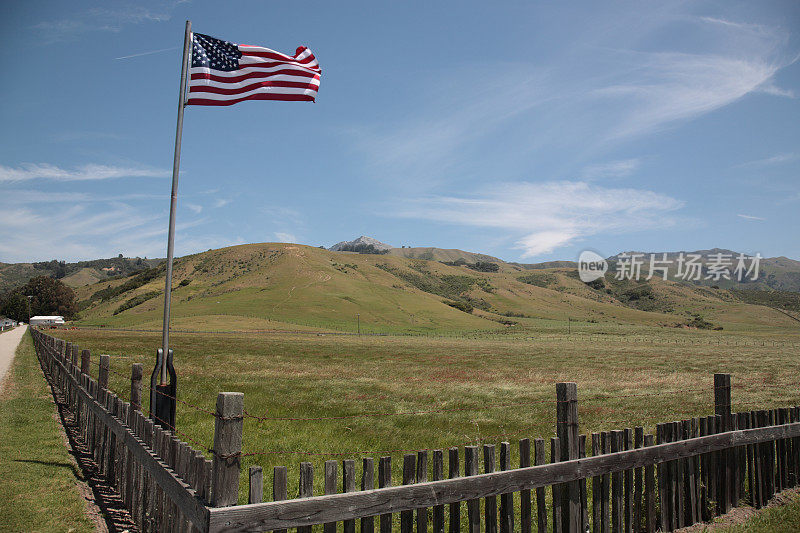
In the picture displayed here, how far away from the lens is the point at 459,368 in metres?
32.4

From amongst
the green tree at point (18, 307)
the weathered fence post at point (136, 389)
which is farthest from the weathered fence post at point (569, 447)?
the green tree at point (18, 307)

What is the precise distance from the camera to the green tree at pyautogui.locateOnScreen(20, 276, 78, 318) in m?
135

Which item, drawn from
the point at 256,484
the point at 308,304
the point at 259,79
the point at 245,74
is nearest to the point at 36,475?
the point at 256,484

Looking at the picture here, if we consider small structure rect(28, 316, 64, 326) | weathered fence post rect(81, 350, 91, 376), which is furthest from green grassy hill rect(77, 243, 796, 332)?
weathered fence post rect(81, 350, 91, 376)

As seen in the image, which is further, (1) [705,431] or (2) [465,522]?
(2) [465,522]

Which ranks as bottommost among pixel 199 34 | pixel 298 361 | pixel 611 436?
pixel 298 361

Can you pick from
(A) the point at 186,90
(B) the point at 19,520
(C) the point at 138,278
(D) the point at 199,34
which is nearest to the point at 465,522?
(B) the point at 19,520

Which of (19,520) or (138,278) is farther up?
(138,278)

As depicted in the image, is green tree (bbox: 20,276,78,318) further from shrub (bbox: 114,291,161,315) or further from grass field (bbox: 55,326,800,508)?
grass field (bbox: 55,326,800,508)

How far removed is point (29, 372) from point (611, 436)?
24402mm

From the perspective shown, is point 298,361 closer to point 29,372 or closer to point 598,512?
point 29,372

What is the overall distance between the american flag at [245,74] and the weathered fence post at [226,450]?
7.52 m

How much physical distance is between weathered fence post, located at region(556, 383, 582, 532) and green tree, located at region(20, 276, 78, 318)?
15706cm

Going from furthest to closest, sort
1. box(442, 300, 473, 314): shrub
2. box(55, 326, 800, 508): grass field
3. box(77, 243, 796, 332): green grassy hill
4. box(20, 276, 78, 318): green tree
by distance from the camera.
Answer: box(442, 300, 473, 314): shrub < box(20, 276, 78, 318): green tree < box(77, 243, 796, 332): green grassy hill < box(55, 326, 800, 508): grass field
